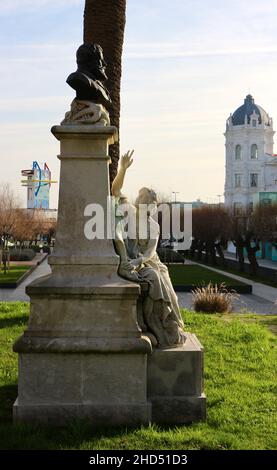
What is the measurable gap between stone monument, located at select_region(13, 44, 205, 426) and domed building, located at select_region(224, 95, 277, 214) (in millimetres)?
77950

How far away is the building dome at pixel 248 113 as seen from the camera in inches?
3428

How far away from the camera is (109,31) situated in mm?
11461

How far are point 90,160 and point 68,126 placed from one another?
1.26ft

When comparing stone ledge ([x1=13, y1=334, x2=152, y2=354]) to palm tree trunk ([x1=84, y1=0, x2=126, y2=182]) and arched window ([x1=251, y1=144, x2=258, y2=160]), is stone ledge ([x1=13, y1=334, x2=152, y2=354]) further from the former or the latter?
arched window ([x1=251, y1=144, x2=258, y2=160])

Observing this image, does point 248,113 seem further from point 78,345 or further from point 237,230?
point 78,345

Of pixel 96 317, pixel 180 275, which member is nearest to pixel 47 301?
pixel 96 317

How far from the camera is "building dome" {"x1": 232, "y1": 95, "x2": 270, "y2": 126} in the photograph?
87062 millimetres

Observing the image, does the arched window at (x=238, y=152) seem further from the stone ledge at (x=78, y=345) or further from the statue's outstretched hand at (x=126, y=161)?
the stone ledge at (x=78, y=345)

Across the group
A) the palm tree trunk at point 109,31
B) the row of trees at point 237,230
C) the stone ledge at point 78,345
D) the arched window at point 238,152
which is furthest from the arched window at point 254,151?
the stone ledge at point 78,345

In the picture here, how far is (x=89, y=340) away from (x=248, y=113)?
84600mm

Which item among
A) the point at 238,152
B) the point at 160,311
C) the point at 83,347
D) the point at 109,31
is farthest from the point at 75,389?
the point at 238,152

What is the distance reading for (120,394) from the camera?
5.94 meters

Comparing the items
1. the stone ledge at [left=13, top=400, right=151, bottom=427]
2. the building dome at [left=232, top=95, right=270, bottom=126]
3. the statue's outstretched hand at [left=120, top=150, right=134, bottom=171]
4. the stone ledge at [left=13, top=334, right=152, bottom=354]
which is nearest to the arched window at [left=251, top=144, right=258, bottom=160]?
the building dome at [left=232, top=95, right=270, bottom=126]

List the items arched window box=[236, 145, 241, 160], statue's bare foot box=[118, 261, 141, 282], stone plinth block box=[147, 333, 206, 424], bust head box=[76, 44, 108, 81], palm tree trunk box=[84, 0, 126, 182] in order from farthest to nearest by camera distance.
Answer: arched window box=[236, 145, 241, 160] < palm tree trunk box=[84, 0, 126, 182] < bust head box=[76, 44, 108, 81] < statue's bare foot box=[118, 261, 141, 282] < stone plinth block box=[147, 333, 206, 424]
